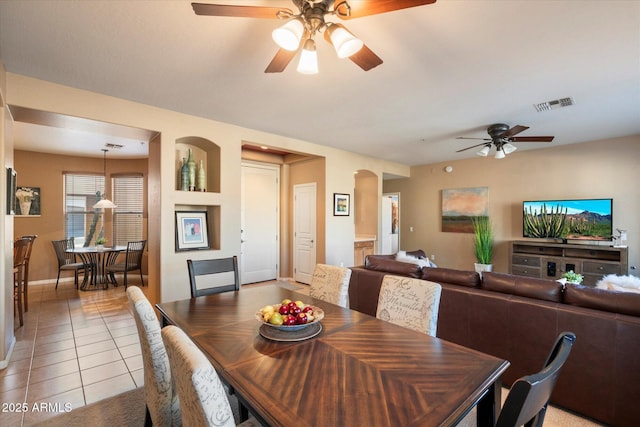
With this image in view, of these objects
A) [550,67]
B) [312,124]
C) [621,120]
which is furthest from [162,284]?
[621,120]

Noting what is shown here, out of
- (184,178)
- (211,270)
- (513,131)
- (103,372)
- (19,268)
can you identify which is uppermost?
(513,131)

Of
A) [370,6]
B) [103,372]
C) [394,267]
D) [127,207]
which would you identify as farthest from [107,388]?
[127,207]

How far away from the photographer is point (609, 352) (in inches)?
72.4

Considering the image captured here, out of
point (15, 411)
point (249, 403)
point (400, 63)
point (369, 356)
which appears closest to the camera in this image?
point (249, 403)

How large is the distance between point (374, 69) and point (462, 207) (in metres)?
5.08

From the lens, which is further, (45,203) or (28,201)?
(45,203)

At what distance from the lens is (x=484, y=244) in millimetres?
6070

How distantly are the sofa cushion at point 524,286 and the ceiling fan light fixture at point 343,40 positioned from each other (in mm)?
2071

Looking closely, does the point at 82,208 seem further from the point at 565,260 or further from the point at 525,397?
the point at 565,260

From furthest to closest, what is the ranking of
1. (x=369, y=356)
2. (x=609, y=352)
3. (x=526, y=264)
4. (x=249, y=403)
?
(x=526, y=264)
(x=609, y=352)
(x=369, y=356)
(x=249, y=403)

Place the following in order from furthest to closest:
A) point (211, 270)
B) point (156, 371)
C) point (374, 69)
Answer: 1. point (374, 69)
2. point (211, 270)
3. point (156, 371)

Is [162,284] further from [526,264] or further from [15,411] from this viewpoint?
[526,264]

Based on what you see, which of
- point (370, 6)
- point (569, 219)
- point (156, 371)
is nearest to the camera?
point (156, 371)

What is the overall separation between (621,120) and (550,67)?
2.54m
